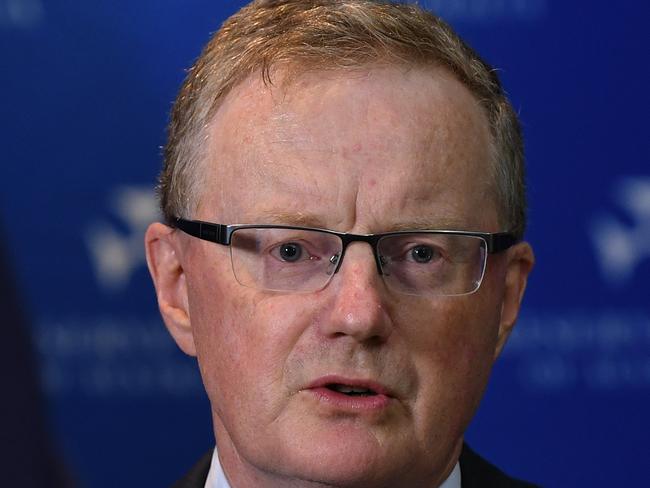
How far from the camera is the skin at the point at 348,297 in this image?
1977 mm

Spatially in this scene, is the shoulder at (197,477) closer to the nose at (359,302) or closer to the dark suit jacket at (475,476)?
the dark suit jacket at (475,476)

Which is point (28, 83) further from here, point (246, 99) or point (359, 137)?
point (359, 137)

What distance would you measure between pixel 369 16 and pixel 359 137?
32 centimetres

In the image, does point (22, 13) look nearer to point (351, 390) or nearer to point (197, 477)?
point (197, 477)

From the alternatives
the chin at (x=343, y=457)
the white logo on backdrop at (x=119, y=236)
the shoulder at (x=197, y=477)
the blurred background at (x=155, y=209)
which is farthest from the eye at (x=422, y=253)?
the white logo on backdrop at (x=119, y=236)

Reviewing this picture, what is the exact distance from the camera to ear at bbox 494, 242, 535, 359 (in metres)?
2.32

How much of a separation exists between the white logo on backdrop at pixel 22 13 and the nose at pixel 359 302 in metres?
1.78

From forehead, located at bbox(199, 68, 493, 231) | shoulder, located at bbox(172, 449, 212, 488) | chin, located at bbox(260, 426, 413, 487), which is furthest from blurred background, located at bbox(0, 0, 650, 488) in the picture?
chin, located at bbox(260, 426, 413, 487)

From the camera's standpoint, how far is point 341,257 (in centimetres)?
201

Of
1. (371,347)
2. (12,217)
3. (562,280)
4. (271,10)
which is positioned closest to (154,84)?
(12,217)

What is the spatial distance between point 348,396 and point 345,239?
0.29 meters

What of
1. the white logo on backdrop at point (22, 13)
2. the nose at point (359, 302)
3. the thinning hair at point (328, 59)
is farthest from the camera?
the white logo on backdrop at point (22, 13)

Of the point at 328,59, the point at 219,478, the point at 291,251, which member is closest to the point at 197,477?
the point at 219,478

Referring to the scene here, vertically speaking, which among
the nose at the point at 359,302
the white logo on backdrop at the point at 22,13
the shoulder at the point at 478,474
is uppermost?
the white logo on backdrop at the point at 22,13
